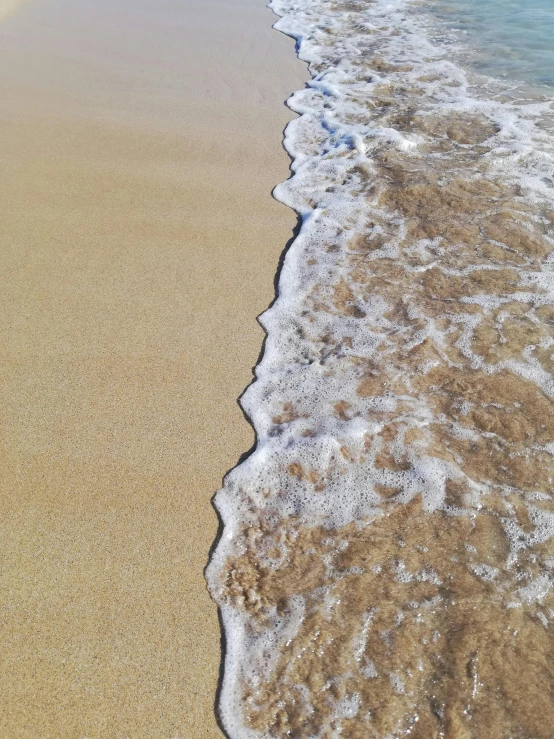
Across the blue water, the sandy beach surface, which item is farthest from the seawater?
the blue water

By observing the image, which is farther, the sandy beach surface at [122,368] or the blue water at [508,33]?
the blue water at [508,33]

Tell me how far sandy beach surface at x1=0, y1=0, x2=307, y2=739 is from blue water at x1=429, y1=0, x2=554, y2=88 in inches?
110

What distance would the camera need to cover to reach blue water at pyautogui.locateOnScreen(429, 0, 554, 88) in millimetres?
6680

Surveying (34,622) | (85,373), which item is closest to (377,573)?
(34,622)

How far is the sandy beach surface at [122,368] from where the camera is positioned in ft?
6.23

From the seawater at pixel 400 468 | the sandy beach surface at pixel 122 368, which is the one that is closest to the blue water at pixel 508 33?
the seawater at pixel 400 468

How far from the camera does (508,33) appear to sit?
7660mm

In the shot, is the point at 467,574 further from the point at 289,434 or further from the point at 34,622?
the point at 34,622

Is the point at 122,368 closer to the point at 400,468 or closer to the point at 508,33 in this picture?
the point at 400,468

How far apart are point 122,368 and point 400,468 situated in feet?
4.53

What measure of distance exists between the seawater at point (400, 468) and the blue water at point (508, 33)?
239cm

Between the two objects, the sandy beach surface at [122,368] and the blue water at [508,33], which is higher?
the blue water at [508,33]

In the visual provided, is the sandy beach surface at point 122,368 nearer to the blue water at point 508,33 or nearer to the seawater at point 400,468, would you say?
the seawater at point 400,468

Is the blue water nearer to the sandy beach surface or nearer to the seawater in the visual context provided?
the seawater
